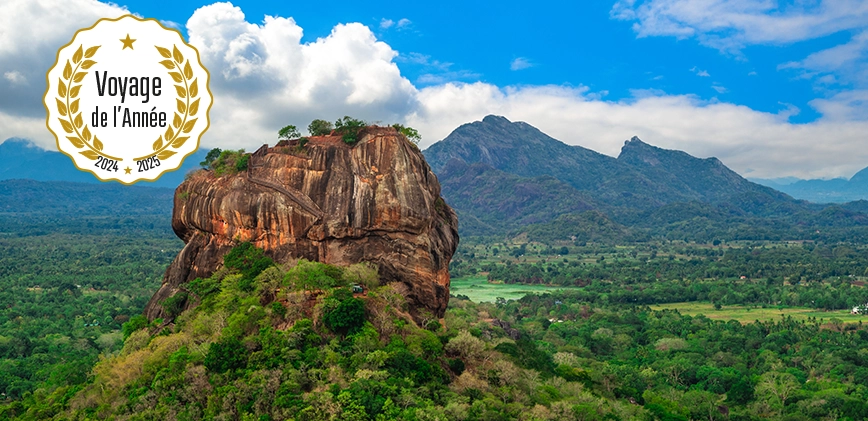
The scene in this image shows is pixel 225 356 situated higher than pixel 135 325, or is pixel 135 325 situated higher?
pixel 225 356

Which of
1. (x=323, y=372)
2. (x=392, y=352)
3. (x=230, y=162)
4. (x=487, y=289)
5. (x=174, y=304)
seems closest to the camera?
(x=323, y=372)

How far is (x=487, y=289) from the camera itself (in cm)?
11412

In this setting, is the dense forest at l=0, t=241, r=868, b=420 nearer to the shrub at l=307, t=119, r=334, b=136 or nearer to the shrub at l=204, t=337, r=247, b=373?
the shrub at l=204, t=337, r=247, b=373

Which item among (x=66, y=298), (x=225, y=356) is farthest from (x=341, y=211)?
(x=66, y=298)

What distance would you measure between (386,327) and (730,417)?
25775 mm

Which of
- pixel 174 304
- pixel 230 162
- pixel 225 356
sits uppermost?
pixel 230 162

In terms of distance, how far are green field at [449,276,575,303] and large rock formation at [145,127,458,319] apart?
6755 cm

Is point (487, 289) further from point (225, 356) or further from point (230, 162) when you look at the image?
point (225, 356)

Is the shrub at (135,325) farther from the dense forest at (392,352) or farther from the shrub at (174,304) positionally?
the shrub at (174,304)

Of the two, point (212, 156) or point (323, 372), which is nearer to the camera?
point (323, 372)

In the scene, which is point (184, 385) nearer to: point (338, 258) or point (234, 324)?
point (234, 324)

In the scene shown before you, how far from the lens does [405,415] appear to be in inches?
911

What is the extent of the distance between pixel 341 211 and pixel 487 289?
84.2m

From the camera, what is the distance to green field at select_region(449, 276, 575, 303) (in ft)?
343
